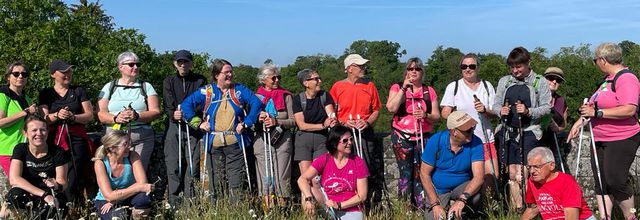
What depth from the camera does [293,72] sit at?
76875mm

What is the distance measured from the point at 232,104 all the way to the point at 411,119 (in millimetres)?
1931

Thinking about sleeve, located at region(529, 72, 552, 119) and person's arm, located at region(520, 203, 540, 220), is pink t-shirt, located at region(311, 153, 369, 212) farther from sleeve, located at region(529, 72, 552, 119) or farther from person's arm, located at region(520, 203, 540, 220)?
sleeve, located at region(529, 72, 552, 119)

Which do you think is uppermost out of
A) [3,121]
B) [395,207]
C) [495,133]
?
[3,121]

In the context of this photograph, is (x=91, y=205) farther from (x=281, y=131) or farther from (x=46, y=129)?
(x=281, y=131)

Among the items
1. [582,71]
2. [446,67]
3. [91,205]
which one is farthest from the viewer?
[446,67]

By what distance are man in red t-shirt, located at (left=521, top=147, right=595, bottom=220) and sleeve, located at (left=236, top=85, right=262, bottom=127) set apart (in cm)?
300

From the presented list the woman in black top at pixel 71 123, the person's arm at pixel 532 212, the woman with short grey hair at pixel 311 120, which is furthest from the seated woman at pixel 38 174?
the person's arm at pixel 532 212

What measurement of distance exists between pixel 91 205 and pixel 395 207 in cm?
311

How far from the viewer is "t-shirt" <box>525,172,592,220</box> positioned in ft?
18.0

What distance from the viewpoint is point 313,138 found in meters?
7.58

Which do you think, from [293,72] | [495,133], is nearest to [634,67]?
[293,72]

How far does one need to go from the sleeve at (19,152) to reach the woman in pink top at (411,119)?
Answer: 145 inches

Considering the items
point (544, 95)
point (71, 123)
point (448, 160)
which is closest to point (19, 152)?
point (71, 123)

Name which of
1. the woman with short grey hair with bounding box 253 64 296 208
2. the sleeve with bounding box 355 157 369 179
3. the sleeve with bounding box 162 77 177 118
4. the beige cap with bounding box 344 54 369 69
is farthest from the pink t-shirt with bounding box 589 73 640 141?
the sleeve with bounding box 162 77 177 118
